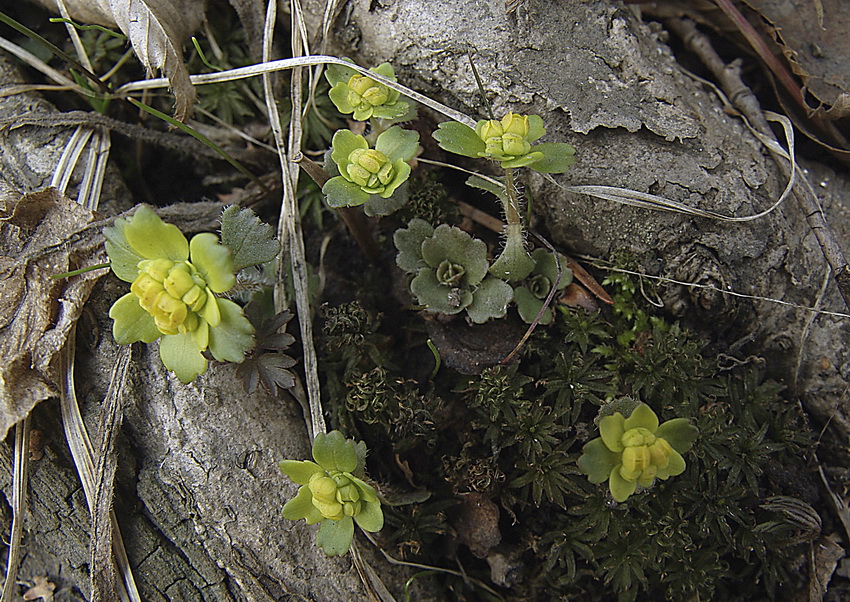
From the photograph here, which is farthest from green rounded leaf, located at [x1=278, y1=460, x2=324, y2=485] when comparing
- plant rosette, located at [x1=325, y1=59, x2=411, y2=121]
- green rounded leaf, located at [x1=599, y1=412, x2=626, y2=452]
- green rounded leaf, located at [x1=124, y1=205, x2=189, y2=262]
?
plant rosette, located at [x1=325, y1=59, x2=411, y2=121]

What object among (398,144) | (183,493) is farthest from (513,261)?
(183,493)

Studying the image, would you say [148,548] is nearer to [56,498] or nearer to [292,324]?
[56,498]

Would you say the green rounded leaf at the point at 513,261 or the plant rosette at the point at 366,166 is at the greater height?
the plant rosette at the point at 366,166

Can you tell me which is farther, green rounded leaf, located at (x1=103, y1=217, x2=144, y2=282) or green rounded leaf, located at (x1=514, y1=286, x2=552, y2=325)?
green rounded leaf, located at (x1=514, y1=286, x2=552, y2=325)

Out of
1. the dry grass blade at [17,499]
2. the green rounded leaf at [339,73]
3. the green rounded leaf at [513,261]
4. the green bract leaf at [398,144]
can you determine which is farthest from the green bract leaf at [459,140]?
the dry grass blade at [17,499]

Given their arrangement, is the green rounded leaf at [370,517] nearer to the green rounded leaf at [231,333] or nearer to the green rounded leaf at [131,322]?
the green rounded leaf at [231,333]

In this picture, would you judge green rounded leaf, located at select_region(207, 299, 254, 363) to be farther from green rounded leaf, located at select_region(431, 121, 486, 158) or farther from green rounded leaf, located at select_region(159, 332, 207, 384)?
green rounded leaf, located at select_region(431, 121, 486, 158)
